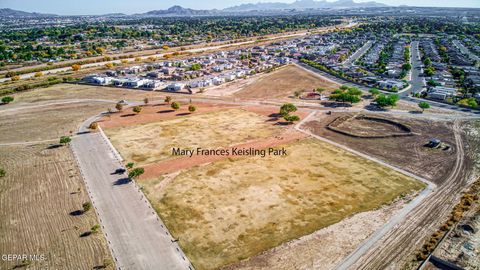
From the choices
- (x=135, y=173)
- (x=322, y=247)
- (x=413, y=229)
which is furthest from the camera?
(x=135, y=173)

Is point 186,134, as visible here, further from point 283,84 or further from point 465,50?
point 465,50

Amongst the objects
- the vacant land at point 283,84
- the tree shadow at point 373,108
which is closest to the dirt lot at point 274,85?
the vacant land at point 283,84

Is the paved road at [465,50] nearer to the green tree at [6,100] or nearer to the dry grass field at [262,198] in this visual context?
the dry grass field at [262,198]

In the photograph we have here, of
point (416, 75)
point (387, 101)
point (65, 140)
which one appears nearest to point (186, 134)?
point (65, 140)

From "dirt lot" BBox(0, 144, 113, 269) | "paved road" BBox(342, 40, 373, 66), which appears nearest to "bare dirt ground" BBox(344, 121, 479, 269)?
"dirt lot" BBox(0, 144, 113, 269)

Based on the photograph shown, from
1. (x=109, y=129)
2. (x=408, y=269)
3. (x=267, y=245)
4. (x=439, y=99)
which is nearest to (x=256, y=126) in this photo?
(x=109, y=129)
